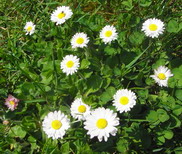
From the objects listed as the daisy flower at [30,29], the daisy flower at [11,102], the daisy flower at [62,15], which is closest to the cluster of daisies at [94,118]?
the daisy flower at [11,102]

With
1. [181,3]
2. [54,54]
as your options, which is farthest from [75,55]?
[181,3]

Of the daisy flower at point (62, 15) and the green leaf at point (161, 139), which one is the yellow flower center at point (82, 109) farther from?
the daisy flower at point (62, 15)

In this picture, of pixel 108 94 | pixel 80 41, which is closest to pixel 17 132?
pixel 108 94

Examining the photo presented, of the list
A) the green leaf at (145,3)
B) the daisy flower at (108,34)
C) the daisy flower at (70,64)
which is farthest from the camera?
the green leaf at (145,3)

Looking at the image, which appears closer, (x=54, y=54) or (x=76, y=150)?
(x=76, y=150)

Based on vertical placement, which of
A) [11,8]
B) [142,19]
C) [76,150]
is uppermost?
[11,8]

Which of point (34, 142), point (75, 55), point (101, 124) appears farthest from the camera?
point (75, 55)

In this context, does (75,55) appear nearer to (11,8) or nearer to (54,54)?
(54,54)
